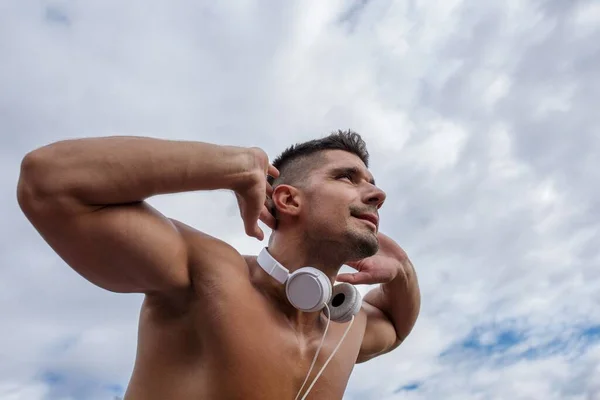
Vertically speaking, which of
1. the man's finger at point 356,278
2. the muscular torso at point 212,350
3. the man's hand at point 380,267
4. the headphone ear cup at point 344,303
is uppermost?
the man's hand at point 380,267

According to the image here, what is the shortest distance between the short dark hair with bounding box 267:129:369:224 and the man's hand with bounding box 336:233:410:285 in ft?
2.10

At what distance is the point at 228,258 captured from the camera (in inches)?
107

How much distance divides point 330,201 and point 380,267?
26.6 inches

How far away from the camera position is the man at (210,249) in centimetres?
204

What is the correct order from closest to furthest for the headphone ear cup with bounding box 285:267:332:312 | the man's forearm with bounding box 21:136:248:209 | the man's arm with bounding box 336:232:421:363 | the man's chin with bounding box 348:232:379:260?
the man's forearm with bounding box 21:136:248:209
the headphone ear cup with bounding box 285:267:332:312
the man's chin with bounding box 348:232:379:260
the man's arm with bounding box 336:232:421:363

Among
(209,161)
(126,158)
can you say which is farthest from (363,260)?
(126,158)

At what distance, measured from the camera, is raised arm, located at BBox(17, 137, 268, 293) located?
1.97m

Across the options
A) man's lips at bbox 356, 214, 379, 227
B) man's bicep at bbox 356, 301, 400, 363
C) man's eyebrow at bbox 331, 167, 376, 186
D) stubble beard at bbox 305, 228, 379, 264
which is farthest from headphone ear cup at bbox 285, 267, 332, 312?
man's bicep at bbox 356, 301, 400, 363

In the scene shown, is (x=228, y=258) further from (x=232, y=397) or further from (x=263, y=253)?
(x=232, y=397)

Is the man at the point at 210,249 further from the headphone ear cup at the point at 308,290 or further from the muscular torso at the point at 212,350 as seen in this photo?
the headphone ear cup at the point at 308,290

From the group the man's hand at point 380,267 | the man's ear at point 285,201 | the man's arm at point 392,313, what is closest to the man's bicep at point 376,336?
the man's arm at point 392,313

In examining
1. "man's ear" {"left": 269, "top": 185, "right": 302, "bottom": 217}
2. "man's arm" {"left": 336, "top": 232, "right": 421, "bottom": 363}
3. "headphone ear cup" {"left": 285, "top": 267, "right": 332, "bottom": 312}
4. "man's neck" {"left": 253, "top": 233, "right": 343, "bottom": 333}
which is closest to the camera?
"headphone ear cup" {"left": 285, "top": 267, "right": 332, "bottom": 312}

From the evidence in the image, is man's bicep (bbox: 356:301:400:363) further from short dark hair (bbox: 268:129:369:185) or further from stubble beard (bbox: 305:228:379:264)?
short dark hair (bbox: 268:129:369:185)

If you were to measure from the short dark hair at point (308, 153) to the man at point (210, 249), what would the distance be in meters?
0.02
